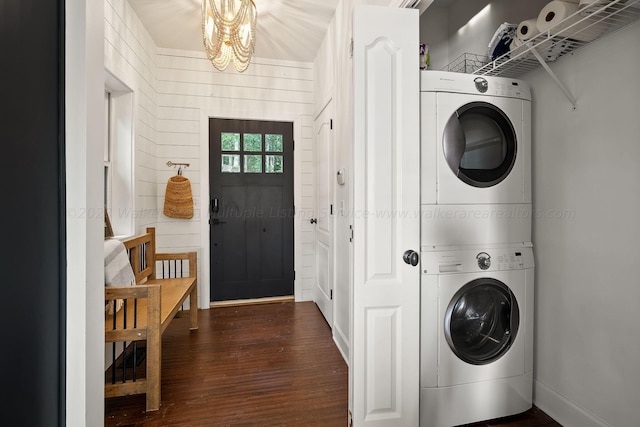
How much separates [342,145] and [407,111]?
43.0 inches

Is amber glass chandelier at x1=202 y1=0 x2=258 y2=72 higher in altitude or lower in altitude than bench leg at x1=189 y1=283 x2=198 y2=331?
higher

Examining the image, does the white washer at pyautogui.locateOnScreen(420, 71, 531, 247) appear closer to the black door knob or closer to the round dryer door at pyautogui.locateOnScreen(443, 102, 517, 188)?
the round dryer door at pyautogui.locateOnScreen(443, 102, 517, 188)

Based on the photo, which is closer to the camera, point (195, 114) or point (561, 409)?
point (561, 409)

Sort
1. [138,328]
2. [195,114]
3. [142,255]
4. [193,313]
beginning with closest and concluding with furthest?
[138,328] → [142,255] → [193,313] → [195,114]

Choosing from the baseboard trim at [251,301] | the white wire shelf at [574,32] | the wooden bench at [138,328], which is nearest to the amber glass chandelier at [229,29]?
the wooden bench at [138,328]

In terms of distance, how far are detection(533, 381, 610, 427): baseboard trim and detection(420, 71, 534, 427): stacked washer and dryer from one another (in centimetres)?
10

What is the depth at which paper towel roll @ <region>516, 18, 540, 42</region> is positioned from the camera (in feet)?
4.68

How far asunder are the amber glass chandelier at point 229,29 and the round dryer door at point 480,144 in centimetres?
171

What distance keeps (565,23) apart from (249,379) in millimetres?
2556

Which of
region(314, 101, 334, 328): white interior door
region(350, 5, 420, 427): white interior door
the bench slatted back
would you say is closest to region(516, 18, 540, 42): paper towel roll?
region(350, 5, 420, 427): white interior door

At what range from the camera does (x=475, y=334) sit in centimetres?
166

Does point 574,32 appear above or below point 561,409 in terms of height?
above

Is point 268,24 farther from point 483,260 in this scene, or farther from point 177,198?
point 483,260

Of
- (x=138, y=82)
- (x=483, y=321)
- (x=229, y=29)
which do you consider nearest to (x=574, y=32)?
(x=483, y=321)
